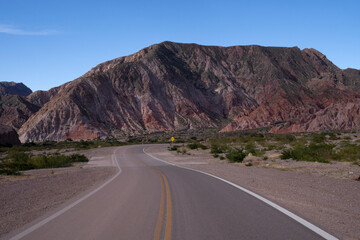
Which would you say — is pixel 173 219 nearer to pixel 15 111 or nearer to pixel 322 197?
pixel 322 197

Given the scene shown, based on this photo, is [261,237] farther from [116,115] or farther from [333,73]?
[333,73]

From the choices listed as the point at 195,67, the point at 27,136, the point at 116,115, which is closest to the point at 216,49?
the point at 195,67

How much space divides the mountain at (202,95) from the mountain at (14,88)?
74.3m

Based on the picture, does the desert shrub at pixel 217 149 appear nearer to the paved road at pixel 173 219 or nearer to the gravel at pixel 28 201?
the gravel at pixel 28 201

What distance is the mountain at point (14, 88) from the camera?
170538 millimetres

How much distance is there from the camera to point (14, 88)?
18100 centimetres

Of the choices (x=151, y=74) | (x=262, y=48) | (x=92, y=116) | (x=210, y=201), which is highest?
(x=262, y=48)

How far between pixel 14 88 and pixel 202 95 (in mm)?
121003

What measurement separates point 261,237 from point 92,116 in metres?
85.8

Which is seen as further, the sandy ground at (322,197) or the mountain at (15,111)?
the mountain at (15,111)

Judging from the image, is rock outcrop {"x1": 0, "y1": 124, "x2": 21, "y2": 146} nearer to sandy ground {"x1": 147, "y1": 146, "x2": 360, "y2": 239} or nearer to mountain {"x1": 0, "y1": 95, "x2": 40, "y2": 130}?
mountain {"x1": 0, "y1": 95, "x2": 40, "y2": 130}

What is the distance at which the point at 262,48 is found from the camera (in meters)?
122

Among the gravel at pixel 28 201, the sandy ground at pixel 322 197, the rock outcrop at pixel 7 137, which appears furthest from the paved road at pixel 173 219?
the rock outcrop at pixel 7 137

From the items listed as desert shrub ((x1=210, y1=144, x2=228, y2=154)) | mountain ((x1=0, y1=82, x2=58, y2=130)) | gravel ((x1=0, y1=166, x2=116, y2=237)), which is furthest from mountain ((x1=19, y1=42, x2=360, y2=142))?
gravel ((x1=0, y1=166, x2=116, y2=237))
